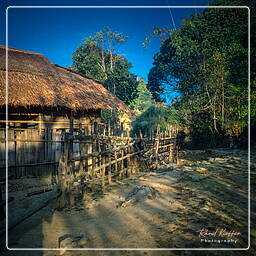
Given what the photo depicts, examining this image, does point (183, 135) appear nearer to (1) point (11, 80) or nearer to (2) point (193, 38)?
(2) point (193, 38)

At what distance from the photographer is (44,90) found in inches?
277

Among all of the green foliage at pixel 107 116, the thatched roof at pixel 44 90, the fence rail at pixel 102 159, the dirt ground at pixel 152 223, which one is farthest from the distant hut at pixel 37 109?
the green foliage at pixel 107 116

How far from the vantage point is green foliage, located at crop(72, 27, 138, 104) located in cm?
1900

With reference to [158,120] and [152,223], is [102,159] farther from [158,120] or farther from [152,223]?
[158,120]

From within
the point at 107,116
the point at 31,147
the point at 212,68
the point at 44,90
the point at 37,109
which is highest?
the point at 212,68

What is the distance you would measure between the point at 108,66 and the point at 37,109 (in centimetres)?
1730

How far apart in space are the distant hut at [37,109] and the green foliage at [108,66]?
35.4 ft

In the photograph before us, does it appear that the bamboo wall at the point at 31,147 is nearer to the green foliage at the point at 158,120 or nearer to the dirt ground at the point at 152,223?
the dirt ground at the point at 152,223

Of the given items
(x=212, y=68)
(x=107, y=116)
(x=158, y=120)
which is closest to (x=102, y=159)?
(x=212, y=68)

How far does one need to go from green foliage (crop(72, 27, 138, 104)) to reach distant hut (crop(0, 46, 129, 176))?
35.4ft

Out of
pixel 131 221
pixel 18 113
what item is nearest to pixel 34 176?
pixel 18 113

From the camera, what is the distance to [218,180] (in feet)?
15.1

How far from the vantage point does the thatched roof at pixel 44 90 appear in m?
6.31

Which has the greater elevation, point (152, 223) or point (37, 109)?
point (37, 109)
